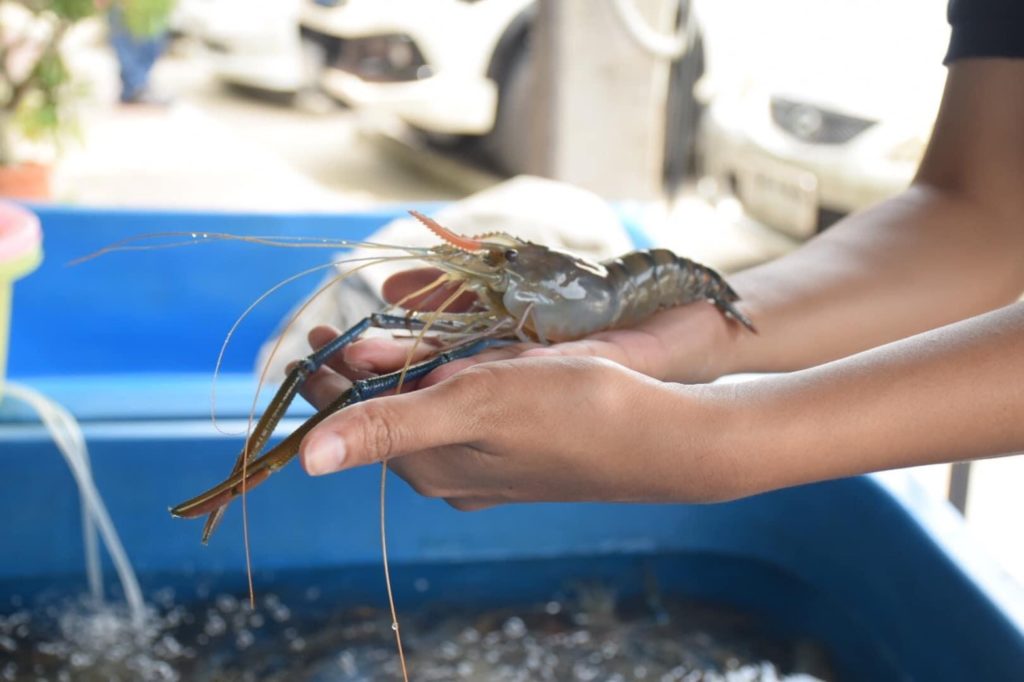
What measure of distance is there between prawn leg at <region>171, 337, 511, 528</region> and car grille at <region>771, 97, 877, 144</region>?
3.60m

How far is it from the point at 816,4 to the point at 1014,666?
4.38m

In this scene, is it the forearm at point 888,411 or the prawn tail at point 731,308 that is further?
the prawn tail at point 731,308

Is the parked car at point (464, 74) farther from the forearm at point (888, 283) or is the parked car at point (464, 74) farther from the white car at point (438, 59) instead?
the forearm at point (888, 283)

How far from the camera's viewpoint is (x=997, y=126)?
5.04 feet

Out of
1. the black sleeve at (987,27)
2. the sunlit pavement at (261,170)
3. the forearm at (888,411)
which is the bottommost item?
the sunlit pavement at (261,170)

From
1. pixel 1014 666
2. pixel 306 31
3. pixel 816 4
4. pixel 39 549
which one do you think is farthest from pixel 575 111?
pixel 306 31

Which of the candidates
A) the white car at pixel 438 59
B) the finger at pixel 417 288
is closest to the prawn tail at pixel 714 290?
the finger at pixel 417 288

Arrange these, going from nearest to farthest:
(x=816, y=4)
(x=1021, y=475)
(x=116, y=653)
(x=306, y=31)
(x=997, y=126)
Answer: (x=997, y=126)
(x=116, y=653)
(x=1021, y=475)
(x=816, y=4)
(x=306, y=31)

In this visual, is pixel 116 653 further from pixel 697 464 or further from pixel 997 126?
pixel 997 126

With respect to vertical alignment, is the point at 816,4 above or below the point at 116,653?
above

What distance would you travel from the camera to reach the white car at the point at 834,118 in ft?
14.5

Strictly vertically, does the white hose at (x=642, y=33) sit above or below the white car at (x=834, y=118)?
above

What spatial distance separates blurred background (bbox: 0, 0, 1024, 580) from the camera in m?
4.35

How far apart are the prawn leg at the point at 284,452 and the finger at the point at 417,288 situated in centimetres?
31
